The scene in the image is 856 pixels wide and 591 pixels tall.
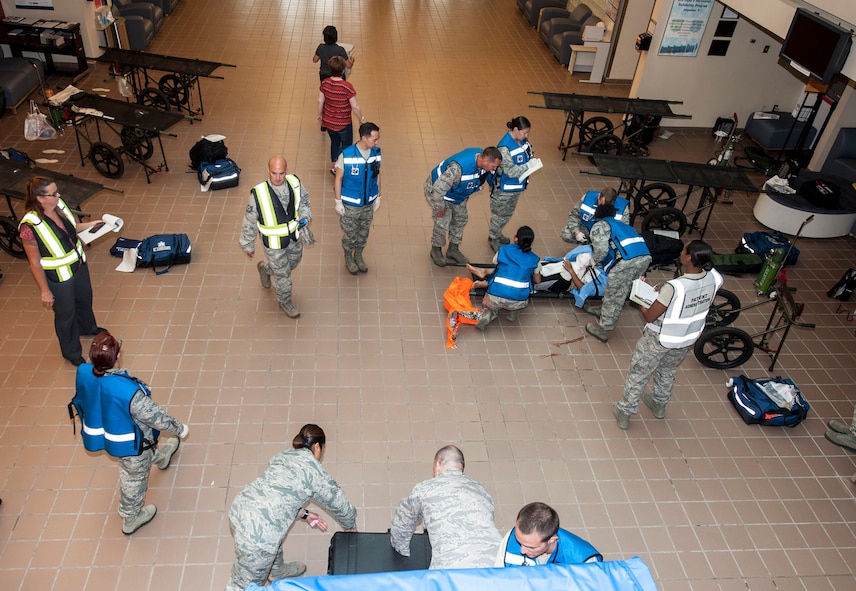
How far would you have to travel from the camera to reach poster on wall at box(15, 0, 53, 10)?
11641 mm

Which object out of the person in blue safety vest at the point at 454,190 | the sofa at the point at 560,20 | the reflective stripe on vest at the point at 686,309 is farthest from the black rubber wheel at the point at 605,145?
the reflective stripe on vest at the point at 686,309

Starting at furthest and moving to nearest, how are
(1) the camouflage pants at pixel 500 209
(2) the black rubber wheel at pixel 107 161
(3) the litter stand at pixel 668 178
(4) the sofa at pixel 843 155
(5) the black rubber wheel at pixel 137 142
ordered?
1. (4) the sofa at pixel 843 155
2. (5) the black rubber wheel at pixel 137 142
3. (2) the black rubber wheel at pixel 107 161
4. (3) the litter stand at pixel 668 178
5. (1) the camouflage pants at pixel 500 209

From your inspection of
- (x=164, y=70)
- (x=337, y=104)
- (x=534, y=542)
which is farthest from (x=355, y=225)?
(x=164, y=70)

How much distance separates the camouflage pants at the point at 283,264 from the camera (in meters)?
6.59

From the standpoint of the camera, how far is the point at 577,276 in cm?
732

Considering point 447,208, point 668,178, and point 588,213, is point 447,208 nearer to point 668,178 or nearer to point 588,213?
point 588,213

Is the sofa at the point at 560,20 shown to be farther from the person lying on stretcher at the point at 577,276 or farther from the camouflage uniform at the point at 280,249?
the camouflage uniform at the point at 280,249

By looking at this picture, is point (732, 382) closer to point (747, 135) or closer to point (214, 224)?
point (214, 224)

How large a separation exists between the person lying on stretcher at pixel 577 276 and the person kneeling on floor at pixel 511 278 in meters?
0.50

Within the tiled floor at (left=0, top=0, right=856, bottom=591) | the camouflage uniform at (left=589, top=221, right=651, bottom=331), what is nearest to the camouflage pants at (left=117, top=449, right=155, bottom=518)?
the tiled floor at (left=0, top=0, right=856, bottom=591)

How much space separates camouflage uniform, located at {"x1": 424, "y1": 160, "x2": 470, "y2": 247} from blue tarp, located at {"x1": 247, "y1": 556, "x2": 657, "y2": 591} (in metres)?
5.44

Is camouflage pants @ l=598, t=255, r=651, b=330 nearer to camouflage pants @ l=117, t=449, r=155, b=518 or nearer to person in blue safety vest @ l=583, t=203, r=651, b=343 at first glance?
person in blue safety vest @ l=583, t=203, r=651, b=343

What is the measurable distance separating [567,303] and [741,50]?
6.98 m

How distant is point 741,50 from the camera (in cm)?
1149
